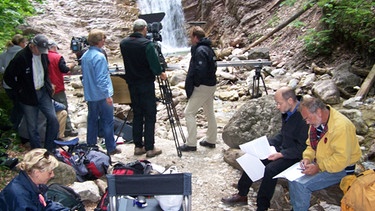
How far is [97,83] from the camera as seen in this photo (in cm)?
523

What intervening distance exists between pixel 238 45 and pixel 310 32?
174 inches

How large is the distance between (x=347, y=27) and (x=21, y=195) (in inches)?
340

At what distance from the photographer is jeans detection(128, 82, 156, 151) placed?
542cm

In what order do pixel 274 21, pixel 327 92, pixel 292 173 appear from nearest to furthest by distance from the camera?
1. pixel 292 173
2. pixel 327 92
3. pixel 274 21

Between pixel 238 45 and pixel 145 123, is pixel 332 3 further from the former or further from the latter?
pixel 145 123

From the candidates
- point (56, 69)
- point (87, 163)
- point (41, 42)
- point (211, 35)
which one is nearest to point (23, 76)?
point (41, 42)

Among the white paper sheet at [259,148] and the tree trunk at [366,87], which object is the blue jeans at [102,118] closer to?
the white paper sheet at [259,148]

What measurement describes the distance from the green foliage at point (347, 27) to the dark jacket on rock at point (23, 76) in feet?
20.3

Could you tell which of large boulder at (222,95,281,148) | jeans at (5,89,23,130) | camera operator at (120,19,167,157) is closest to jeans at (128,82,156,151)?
camera operator at (120,19,167,157)

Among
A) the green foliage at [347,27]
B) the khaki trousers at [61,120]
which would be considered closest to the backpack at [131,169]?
the khaki trousers at [61,120]

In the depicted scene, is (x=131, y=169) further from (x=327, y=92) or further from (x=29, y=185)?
(x=327, y=92)

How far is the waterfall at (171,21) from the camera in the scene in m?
19.2

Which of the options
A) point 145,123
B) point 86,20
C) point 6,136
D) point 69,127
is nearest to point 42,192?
point 145,123

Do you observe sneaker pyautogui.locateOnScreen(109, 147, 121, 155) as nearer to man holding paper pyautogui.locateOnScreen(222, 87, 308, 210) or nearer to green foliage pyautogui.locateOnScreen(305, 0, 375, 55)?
man holding paper pyautogui.locateOnScreen(222, 87, 308, 210)
